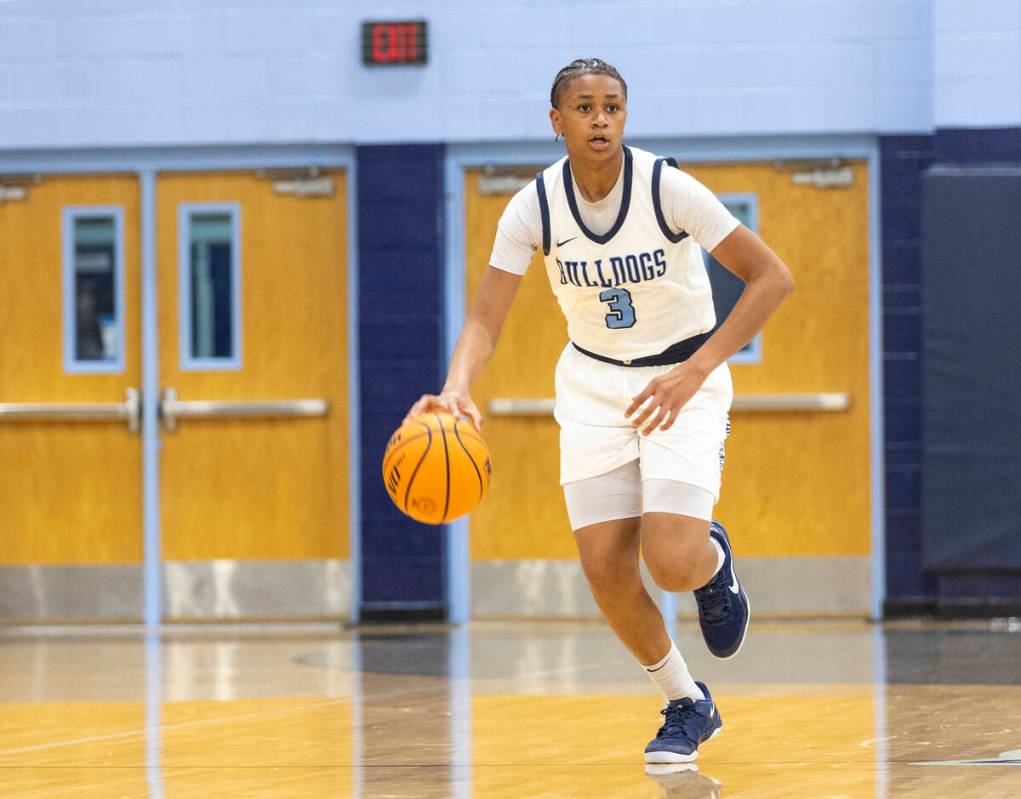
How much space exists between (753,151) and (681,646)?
2686 millimetres

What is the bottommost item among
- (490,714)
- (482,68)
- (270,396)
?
(490,714)

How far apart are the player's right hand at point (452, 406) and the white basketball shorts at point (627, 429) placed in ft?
1.24

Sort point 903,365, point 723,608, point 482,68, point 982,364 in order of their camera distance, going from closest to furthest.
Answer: point 723,608
point 982,364
point 903,365
point 482,68

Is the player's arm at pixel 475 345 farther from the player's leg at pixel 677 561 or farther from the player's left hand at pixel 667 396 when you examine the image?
the player's leg at pixel 677 561

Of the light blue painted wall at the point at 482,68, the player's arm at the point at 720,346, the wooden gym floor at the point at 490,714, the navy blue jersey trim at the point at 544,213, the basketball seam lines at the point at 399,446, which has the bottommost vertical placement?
the wooden gym floor at the point at 490,714

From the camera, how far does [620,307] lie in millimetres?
4051

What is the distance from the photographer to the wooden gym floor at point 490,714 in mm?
3904

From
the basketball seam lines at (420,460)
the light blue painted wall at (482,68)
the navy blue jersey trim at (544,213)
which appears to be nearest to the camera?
the basketball seam lines at (420,460)

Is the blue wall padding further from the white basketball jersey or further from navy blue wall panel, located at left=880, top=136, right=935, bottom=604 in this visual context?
the white basketball jersey

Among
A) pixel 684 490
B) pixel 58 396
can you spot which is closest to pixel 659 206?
pixel 684 490

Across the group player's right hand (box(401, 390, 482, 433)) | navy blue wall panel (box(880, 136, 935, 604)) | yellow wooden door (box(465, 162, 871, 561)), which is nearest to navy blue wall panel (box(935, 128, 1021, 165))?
navy blue wall panel (box(880, 136, 935, 604))

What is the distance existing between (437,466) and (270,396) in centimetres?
501

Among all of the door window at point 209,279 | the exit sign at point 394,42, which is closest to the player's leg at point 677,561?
the exit sign at point 394,42

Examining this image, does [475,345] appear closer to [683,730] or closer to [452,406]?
[452,406]
